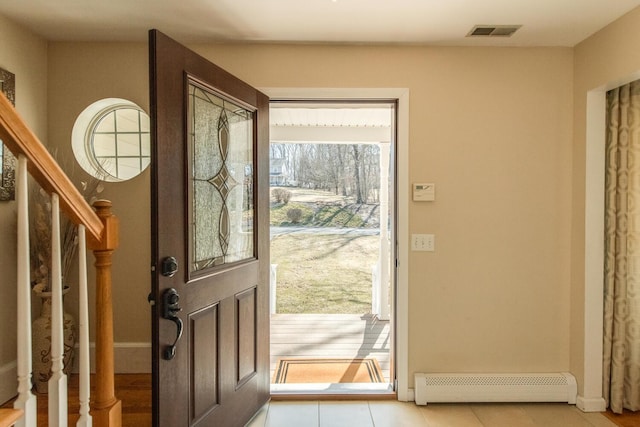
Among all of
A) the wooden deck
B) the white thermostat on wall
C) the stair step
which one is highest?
the white thermostat on wall

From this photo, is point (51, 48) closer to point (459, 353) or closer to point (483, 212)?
point (483, 212)

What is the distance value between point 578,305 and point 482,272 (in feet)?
2.14

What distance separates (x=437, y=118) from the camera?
2.58 meters

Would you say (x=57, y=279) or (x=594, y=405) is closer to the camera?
(x=57, y=279)

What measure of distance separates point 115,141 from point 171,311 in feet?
5.39

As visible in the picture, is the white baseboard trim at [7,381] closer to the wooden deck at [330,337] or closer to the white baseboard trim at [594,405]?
the wooden deck at [330,337]

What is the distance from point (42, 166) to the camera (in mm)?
1171

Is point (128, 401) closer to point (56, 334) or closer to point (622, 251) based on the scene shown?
point (56, 334)

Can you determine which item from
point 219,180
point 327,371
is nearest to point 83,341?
point 219,180

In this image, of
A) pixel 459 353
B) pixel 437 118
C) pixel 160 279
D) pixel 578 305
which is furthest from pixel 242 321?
pixel 578 305

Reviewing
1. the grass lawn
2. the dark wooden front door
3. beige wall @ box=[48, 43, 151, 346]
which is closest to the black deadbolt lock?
the dark wooden front door

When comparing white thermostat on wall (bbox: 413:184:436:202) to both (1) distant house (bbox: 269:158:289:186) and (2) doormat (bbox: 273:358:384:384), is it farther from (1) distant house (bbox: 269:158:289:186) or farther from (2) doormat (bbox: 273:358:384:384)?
(1) distant house (bbox: 269:158:289:186)

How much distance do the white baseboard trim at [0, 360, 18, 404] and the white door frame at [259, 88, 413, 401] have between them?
→ 2355 millimetres

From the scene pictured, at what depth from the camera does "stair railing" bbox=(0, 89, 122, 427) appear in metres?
1.12
